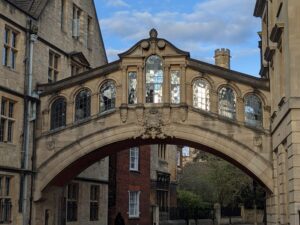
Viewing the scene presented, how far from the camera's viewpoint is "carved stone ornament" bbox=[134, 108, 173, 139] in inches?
904

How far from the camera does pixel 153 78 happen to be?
23.5 metres

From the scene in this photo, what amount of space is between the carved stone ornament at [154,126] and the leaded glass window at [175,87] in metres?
0.85

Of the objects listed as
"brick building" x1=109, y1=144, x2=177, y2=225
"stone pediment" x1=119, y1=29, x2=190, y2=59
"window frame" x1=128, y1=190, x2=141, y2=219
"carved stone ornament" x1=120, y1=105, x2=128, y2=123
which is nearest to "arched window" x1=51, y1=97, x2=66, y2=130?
"carved stone ornament" x1=120, y1=105, x2=128, y2=123

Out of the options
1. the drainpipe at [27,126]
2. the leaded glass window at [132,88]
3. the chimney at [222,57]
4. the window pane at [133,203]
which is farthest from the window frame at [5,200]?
the chimney at [222,57]

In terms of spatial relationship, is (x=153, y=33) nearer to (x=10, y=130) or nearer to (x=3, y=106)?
(x=3, y=106)

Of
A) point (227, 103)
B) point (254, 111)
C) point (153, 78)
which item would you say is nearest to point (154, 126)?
point (153, 78)

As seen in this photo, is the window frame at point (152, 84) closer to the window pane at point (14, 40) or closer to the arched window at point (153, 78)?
the arched window at point (153, 78)

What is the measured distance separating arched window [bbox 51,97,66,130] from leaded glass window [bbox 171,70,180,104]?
4.76 m

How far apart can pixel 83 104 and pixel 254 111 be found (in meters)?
7.14

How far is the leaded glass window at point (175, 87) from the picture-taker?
76.1 feet

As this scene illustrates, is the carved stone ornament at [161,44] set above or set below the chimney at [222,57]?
below

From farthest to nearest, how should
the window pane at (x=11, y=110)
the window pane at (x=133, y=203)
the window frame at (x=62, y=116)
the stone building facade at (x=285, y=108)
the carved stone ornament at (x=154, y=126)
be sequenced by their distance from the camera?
the window pane at (x=133, y=203), the window frame at (x=62, y=116), the window pane at (x=11, y=110), the carved stone ornament at (x=154, y=126), the stone building facade at (x=285, y=108)

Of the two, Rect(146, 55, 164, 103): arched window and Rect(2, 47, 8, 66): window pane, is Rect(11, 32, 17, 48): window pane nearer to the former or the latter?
Rect(2, 47, 8, 66): window pane

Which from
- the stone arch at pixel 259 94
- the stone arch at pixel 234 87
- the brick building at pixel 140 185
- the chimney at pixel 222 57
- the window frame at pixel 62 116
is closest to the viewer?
the stone arch at pixel 259 94
